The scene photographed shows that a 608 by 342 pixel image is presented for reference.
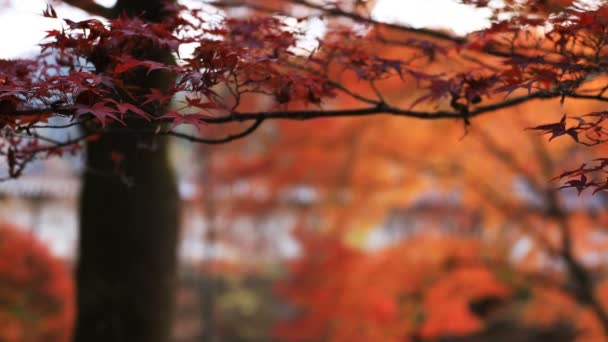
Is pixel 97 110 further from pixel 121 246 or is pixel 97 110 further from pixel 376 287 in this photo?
pixel 376 287

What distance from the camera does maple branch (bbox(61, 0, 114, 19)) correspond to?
3.08 m

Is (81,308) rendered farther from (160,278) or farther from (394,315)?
(394,315)

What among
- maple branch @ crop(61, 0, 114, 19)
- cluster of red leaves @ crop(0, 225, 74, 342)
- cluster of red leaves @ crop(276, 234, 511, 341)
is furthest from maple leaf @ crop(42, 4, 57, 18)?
cluster of red leaves @ crop(276, 234, 511, 341)

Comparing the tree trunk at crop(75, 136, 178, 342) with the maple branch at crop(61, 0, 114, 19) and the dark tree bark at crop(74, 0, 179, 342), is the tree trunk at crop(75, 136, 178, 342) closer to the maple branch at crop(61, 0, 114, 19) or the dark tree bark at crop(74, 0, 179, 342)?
the dark tree bark at crop(74, 0, 179, 342)

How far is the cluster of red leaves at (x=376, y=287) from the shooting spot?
8070 mm

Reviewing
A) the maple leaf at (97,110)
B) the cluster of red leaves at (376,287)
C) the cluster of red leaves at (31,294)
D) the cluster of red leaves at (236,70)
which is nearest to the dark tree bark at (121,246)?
the cluster of red leaves at (236,70)

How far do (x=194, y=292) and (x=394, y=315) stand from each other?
691 centimetres

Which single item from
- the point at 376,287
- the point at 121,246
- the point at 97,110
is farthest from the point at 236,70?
the point at 376,287

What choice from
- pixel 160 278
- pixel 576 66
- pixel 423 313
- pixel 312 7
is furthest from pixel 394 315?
pixel 576 66

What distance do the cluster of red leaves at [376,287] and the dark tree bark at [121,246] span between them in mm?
4315

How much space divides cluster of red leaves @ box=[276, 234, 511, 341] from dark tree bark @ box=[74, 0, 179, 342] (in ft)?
14.2

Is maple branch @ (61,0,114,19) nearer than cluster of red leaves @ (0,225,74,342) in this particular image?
Yes

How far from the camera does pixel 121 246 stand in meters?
3.97

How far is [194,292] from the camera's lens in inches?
565
